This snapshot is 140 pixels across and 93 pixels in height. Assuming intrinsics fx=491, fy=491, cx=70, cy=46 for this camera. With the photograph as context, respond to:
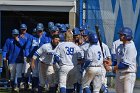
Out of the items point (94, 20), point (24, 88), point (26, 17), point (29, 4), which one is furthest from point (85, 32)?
point (26, 17)

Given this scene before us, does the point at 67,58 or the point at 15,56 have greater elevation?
the point at 15,56

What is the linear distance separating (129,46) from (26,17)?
8.79m

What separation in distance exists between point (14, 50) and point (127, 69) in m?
4.50

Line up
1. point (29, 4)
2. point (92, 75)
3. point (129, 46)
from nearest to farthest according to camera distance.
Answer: point (129, 46) < point (92, 75) < point (29, 4)

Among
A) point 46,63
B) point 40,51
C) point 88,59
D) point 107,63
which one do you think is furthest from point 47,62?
point 107,63

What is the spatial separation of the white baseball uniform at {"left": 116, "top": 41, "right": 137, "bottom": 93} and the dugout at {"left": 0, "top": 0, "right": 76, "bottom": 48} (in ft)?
20.1

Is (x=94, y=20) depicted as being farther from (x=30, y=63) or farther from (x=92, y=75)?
(x=92, y=75)

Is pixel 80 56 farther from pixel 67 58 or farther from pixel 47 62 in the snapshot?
pixel 47 62

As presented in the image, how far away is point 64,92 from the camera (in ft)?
37.5

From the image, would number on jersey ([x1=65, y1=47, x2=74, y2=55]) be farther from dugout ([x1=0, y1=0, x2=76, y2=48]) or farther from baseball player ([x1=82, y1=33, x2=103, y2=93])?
dugout ([x1=0, y1=0, x2=76, y2=48])

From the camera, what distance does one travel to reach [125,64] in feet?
32.6

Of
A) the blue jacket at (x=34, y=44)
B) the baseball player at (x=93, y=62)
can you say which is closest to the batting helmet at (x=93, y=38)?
the baseball player at (x=93, y=62)

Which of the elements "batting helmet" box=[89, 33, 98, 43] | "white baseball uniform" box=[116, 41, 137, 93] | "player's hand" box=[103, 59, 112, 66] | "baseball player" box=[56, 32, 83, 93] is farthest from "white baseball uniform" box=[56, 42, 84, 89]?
"white baseball uniform" box=[116, 41, 137, 93]

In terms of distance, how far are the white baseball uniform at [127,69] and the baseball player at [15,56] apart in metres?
4.16
